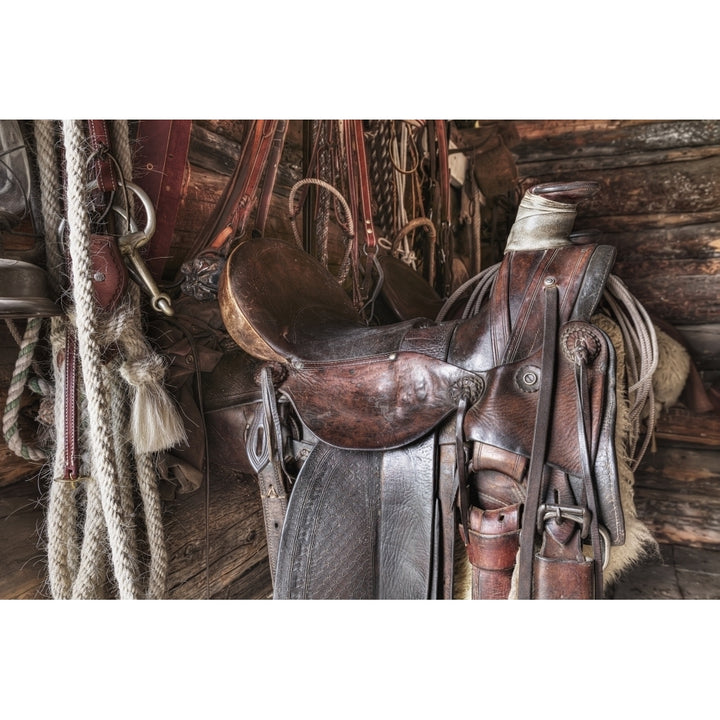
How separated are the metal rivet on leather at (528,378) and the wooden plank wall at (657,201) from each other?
0.95 metres

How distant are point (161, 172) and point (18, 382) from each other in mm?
397

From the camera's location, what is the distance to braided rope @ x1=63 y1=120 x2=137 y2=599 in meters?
0.65

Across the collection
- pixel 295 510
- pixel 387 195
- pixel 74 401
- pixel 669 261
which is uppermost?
pixel 387 195

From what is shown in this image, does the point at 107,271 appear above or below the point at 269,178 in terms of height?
below

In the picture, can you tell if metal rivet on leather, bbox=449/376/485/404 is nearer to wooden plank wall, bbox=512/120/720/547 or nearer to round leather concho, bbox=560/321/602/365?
round leather concho, bbox=560/321/602/365

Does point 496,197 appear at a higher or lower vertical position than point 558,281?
higher

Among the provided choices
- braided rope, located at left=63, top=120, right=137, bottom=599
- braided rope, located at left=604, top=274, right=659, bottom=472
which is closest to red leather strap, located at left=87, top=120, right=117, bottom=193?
braided rope, located at left=63, top=120, right=137, bottom=599

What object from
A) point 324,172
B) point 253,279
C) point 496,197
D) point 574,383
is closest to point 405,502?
point 574,383

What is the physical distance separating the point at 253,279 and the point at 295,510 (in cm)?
37

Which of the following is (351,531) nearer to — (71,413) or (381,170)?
(71,413)

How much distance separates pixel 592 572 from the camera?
0.63m

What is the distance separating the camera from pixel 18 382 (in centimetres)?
71

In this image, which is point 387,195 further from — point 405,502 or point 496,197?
point 405,502

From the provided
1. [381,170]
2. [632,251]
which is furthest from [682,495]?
[381,170]
